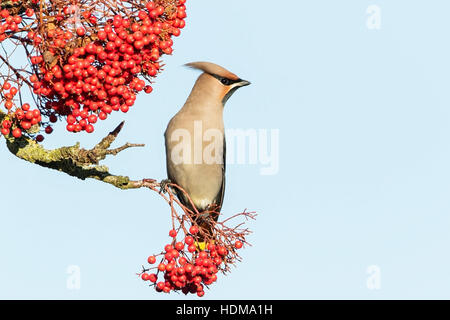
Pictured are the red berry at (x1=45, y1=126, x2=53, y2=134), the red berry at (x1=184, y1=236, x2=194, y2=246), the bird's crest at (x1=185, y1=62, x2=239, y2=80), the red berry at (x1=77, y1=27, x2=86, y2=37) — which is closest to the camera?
the red berry at (x1=77, y1=27, x2=86, y2=37)

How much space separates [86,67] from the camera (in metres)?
3.51

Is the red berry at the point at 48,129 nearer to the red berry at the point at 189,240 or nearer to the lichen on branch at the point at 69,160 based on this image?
the lichen on branch at the point at 69,160

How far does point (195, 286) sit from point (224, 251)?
0.25 meters

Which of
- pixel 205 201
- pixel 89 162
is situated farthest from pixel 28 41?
pixel 205 201

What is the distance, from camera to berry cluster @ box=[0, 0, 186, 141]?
11.4ft

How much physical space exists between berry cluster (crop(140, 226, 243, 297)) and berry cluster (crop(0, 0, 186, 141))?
82cm

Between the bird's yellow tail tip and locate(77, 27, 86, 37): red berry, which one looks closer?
locate(77, 27, 86, 37): red berry

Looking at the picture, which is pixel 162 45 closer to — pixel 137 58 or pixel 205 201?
pixel 137 58

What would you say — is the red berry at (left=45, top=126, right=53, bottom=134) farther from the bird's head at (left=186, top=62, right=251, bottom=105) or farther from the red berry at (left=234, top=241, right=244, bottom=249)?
the bird's head at (left=186, top=62, right=251, bottom=105)

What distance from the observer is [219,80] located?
18.2 feet

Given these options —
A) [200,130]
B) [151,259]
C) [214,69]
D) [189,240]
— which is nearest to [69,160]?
[151,259]

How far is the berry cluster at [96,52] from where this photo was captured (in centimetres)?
348

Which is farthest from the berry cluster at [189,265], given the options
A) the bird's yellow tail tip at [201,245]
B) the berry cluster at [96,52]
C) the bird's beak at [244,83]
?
the bird's beak at [244,83]

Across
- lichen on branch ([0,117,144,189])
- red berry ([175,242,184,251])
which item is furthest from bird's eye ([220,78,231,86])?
red berry ([175,242,184,251])
